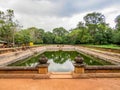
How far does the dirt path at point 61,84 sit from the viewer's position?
5750mm

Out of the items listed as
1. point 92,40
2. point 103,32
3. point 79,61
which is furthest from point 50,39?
point 79,61

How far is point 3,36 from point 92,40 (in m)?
23.6

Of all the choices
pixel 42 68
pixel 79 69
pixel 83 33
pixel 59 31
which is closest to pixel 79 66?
pixel 79 69

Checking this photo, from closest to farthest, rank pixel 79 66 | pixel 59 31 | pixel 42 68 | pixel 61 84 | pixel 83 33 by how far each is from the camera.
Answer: pixel 61 84, pixel 79 66, pixel 42 68, pixel 83 33, pixel 59 31

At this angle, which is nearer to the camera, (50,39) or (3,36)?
(3,36)

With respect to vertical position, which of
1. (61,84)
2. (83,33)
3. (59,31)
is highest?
(59,31)

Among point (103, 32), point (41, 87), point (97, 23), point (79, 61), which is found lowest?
point (41, 87)

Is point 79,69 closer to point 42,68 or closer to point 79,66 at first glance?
point 79,66

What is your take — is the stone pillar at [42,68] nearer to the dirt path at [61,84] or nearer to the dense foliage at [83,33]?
the dirt path at [61,84]

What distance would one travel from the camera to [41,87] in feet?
19.2

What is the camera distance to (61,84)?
614cm

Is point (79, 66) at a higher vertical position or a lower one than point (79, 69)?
higher

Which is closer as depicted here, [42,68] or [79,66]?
[79,66]

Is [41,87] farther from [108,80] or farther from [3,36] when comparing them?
[3,36]
